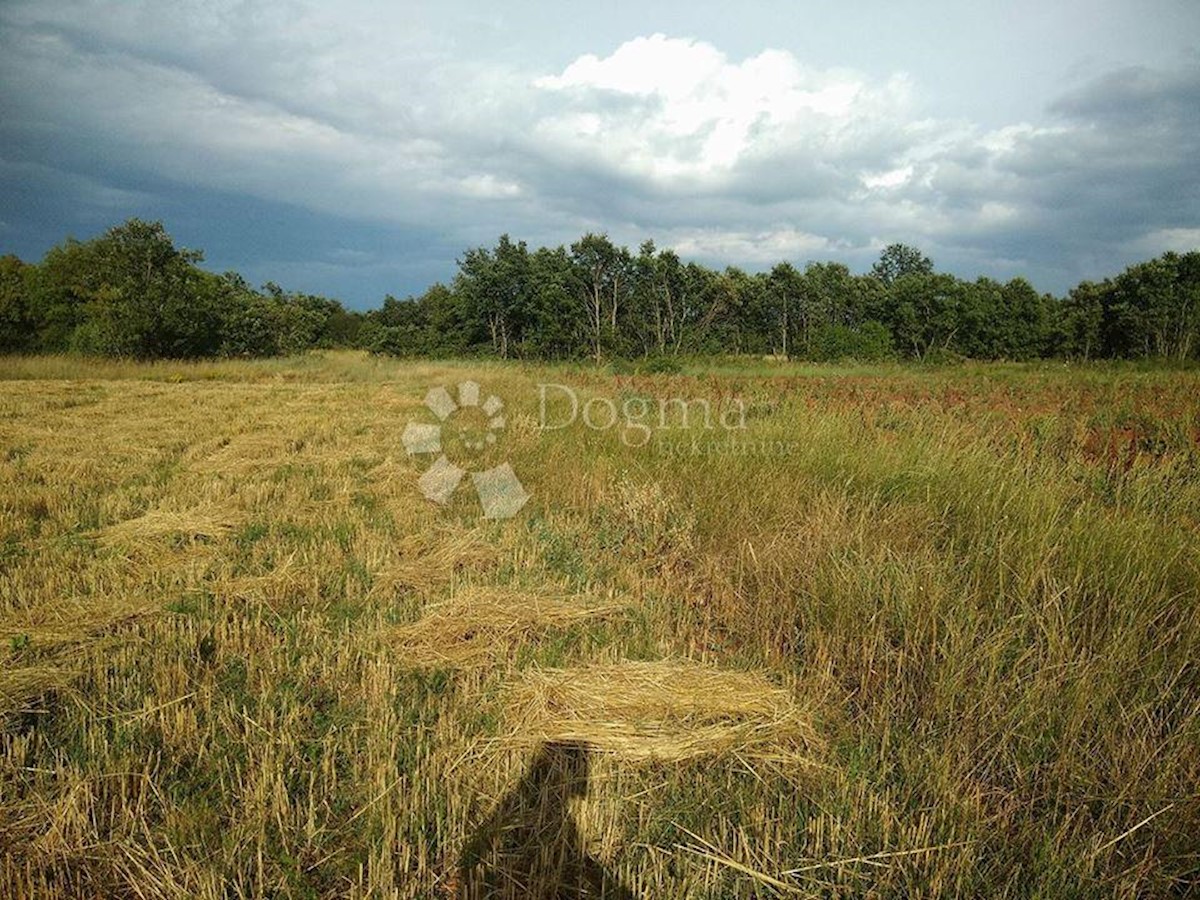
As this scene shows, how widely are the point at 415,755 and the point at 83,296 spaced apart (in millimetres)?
53977

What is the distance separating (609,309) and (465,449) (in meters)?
45.5

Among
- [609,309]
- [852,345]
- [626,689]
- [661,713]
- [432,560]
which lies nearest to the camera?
[661,713]

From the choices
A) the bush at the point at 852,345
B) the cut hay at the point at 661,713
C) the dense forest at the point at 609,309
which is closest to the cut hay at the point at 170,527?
the cut hay at the point at 661,713

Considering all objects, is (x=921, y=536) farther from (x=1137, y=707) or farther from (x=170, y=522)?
(x=170, y=522)

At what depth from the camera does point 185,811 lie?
1.84m

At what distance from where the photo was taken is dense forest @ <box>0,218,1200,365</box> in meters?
31.9

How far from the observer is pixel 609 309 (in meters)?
51.9

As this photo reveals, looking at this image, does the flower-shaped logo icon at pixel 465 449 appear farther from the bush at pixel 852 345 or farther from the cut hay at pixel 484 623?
the bush at pixel 852 345

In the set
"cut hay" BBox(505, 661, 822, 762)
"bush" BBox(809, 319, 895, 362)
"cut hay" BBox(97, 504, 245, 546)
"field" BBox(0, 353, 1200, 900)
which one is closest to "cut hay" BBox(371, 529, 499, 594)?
"field" BBox(0, 353, 1200, 900)

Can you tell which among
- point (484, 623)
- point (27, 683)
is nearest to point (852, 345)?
point (484, 623)

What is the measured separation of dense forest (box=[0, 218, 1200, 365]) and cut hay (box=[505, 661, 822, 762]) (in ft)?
108

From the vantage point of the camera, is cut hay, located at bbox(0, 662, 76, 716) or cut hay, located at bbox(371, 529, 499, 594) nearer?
cut hay, located at bbox(0, 662, 76, 716)

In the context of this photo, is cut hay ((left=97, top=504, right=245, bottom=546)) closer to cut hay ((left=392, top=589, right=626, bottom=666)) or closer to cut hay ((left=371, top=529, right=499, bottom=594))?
cut hay ((left=371, top=529, right=499, bottom=594))

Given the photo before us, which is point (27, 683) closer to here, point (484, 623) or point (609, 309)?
point (484, 623)
